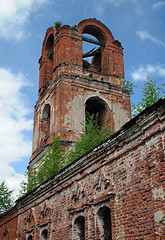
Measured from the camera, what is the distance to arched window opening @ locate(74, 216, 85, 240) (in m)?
8.56

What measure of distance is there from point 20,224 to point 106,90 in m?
13.3

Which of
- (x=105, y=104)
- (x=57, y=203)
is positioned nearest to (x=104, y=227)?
(x=57, y=203)

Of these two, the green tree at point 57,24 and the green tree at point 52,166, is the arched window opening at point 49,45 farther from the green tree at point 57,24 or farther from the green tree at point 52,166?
the green tree at point 52,166

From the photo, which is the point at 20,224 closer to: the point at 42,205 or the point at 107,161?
the point at 42,205

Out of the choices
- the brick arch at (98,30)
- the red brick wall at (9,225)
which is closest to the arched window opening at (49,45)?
the brick arch at (98,30)

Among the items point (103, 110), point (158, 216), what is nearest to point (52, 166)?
point (158, 216)

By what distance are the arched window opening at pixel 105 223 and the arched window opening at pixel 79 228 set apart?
1038 millimetres

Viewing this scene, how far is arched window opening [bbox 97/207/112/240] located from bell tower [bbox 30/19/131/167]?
11.8 m

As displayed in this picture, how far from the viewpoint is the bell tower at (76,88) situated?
20.9m

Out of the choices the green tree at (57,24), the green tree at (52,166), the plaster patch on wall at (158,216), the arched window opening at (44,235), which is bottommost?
the arched window opening at (44,235)

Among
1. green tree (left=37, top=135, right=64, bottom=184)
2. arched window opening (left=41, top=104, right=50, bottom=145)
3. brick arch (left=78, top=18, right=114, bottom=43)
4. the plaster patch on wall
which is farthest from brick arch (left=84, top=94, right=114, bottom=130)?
the plaster patch on wall

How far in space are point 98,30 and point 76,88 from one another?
7.36 meters

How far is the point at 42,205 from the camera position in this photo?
36.2 feet

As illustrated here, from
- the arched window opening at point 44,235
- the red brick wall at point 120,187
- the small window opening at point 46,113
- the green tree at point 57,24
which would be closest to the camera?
the red brick wall at point 120,187
